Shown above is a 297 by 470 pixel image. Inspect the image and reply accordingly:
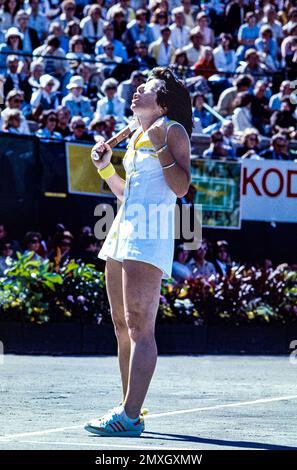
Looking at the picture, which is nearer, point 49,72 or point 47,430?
point 47,430

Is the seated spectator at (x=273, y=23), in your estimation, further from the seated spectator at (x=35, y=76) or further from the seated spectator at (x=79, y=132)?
the seated spectator at (x=79, y=132)

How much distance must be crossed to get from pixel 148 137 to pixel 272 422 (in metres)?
1.97

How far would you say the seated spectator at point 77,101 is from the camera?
18484 millimetres

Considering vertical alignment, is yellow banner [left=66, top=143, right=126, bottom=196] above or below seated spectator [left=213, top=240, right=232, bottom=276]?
above

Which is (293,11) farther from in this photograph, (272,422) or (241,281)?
(272,422)

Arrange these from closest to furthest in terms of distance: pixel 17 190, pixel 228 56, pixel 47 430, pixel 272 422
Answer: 1. pixel 47 430
2. pixel 272 422
3. pixel 17 190
4. pixel 228 56

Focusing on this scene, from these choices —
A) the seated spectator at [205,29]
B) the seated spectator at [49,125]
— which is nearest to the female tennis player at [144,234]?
the seated spectator at [49,125]

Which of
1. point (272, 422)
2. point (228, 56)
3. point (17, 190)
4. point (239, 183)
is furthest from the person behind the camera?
point (228, 56)

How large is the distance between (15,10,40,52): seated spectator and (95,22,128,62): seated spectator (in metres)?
1.09

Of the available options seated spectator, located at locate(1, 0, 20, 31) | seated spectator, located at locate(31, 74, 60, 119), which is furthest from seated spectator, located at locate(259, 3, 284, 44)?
seated spectator, located at locate(31, 74, 60, 119)

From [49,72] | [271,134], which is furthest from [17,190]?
[271,134]

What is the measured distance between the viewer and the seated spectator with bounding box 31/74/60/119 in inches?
722

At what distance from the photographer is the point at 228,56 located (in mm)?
22125

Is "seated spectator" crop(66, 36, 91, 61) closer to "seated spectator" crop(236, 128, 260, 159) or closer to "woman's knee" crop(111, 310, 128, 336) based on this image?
"seated spectator" crop(236, 128, 260, 159)
